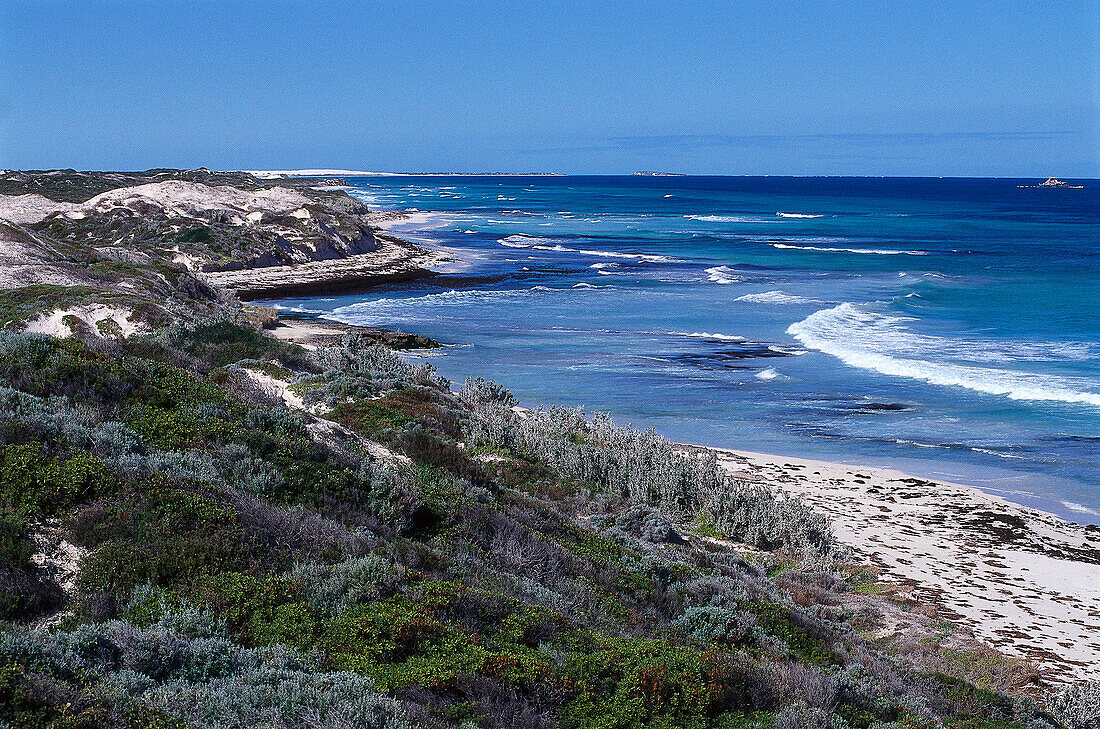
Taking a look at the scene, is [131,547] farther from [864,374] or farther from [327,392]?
[864,374]

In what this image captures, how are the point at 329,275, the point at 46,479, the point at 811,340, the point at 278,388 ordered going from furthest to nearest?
the point at 329,275, the point at 811,340, the point at 278,388, the point at 46,479

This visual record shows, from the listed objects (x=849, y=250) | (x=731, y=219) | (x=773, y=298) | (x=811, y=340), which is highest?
(x=731, y=219)

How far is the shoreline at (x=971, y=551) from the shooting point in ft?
32.6

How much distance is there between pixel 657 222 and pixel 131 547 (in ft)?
292

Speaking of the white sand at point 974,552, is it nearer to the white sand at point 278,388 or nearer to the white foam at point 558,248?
the white sand at point 278,388

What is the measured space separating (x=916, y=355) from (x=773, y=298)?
13.4 meters

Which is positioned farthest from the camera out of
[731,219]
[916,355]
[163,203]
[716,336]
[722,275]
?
[731,219]

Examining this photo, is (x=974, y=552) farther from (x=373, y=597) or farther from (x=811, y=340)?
(x=811, y=340)

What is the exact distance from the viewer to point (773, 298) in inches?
1569

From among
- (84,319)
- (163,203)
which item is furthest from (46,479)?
(163,203)

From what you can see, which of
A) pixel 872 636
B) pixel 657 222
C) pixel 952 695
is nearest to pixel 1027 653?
pixel 872 636

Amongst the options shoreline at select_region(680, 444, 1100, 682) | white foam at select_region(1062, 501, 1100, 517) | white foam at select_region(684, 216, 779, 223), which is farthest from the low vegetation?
white foam at select_region(684, 216, 779, 223)

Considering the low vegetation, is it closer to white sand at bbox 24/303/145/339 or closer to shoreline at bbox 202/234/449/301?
white sand at bbox 24/303/145/339

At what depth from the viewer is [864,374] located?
2447 cm
